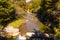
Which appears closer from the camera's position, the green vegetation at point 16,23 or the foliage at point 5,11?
the foliage at point 5,11

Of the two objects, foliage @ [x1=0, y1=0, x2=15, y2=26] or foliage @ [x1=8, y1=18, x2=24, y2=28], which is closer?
foliage @ [x1=0, y1=0, x2=15, y2=26]

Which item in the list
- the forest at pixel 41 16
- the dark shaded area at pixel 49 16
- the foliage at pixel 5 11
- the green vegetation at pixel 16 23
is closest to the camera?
the forest at pixel 41 16

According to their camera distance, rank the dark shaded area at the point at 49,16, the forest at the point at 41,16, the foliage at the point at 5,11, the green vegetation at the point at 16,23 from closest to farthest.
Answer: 1. the forest at the point at 41,16
2. the dark shaded area at the point at 49,16
3. the foliage at the point at 5,11
4. the green vegetation at the point at 16,23

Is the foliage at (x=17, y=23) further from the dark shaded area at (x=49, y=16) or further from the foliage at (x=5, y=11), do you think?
the dark shaded area at (x=49, y=16)

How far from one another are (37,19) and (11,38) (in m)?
3.88

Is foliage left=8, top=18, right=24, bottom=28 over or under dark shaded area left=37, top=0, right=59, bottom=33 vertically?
over

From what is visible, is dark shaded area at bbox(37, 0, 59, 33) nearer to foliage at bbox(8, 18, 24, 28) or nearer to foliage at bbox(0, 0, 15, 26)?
foliage at bbox(0, 0, 15, 26)

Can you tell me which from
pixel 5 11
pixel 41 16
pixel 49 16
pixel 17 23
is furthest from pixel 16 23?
pixel 49 16

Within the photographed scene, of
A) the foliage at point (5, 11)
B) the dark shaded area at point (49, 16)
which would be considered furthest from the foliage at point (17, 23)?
the dark shaded area at point (49, 16)

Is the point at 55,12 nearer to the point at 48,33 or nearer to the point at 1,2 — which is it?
the point at 48,33

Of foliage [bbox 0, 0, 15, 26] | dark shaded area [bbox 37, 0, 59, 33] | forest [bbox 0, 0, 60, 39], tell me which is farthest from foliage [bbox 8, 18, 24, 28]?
dark shaded area [bbox 37, 0, 59, 33]

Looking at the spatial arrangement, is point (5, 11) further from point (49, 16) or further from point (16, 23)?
point (49, 16)

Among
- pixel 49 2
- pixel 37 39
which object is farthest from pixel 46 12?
pixel 37 39

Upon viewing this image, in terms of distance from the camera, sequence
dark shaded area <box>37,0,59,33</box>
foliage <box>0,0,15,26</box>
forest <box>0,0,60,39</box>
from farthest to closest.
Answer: foliage <box>0,0,15,26</box>, dark shaded area <box>37,0,59,33</box>, forest <box>0,0,60,39</box>
